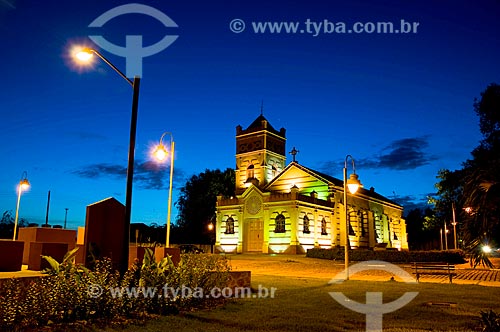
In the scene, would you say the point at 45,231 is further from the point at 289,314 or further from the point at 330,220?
the point at 330,220

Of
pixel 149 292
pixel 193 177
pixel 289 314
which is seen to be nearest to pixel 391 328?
pixel 289 314

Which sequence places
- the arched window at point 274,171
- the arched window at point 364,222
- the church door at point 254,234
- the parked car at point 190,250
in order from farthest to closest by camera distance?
the arched window at point 274,171
the arched window at point 364,222
the church door at point 254,234
the parked car at point 190,250

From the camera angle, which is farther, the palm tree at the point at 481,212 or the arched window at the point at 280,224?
the arched window at the point at 280,224

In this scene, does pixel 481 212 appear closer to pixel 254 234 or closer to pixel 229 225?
pixel 254 234

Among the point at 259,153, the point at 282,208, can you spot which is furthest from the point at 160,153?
the point at 259,153

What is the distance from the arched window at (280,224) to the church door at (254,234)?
1.95m

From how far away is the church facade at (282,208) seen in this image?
156 ft

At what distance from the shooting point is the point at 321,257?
38.4 m

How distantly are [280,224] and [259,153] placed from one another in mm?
12416

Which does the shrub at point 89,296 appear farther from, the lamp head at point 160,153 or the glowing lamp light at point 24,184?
the glowing lamp light at point 24,184

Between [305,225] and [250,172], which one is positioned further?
[250,172]

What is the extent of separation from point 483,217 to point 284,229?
41.9m

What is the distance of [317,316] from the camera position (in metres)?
10.6

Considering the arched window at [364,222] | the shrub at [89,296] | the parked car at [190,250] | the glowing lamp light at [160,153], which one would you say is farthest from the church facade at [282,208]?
the shrub at [89,296]
